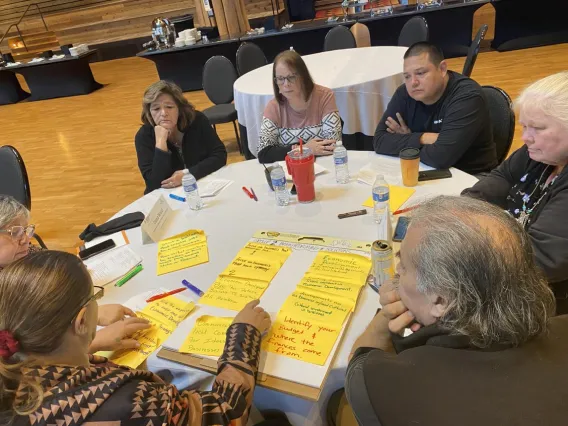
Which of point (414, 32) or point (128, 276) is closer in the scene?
point (128, 276)

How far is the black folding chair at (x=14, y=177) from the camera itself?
2.38 metres

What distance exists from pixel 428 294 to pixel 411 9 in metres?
6.26

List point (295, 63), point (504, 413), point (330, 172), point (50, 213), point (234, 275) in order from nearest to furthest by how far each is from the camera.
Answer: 1. point (504, 413)
2. point (234, 275)
3. point (330, 172)
4. point (295, 63)
5. point (50, 213)

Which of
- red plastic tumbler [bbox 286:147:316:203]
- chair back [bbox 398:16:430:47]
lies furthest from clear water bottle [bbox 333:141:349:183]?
chair back [bbox 398:16:430:47]

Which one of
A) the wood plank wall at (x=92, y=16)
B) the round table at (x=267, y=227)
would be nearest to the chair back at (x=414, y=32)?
the round table at (x=267, y=227)

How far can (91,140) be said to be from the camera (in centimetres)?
567

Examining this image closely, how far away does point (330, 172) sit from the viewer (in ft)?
6.74

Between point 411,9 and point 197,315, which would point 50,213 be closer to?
point 197,315

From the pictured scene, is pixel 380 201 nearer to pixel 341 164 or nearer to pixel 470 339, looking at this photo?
pixel 341 164

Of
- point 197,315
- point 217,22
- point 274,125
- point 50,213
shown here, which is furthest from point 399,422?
point 217,22

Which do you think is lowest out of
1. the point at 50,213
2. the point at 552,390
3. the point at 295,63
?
the point at 50,213

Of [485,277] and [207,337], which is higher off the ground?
[485,277]

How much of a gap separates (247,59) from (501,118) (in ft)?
10.4

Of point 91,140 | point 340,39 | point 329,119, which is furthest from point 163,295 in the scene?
point 91,140
